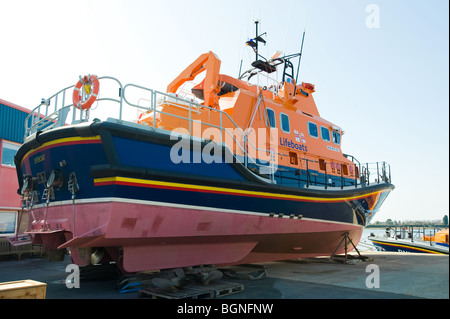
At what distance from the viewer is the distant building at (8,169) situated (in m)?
11.3

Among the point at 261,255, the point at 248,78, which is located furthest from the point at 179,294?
the point at 248,78

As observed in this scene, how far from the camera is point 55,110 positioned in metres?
5.94

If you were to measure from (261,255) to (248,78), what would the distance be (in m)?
4.80

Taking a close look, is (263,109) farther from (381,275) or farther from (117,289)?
(117,289)

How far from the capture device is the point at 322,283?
5.67m

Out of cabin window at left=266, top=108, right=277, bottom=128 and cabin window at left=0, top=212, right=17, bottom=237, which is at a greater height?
cabin window at left=266, top=108, right=277, bottom=128

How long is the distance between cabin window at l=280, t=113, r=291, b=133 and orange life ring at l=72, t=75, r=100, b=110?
160 inches

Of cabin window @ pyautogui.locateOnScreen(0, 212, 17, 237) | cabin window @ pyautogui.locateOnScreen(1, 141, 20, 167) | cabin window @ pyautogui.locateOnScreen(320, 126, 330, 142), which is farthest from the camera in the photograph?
cabin window @ pyautogui.locateOnScreen(1, 141, 20, 167)

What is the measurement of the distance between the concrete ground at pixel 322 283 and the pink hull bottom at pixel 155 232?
0.57 metres

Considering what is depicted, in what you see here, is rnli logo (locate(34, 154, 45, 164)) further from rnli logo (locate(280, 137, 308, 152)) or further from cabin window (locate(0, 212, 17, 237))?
cabin window (locate(0, 212, 17, 237))

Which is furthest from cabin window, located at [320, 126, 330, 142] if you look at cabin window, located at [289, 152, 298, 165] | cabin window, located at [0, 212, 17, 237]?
cabin window, located at [0, 212, 17, 237]

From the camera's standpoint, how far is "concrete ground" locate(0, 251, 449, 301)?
4.80 meters

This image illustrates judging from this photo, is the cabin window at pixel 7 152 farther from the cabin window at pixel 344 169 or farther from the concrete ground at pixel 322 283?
the cabin window at pixel 344 169
